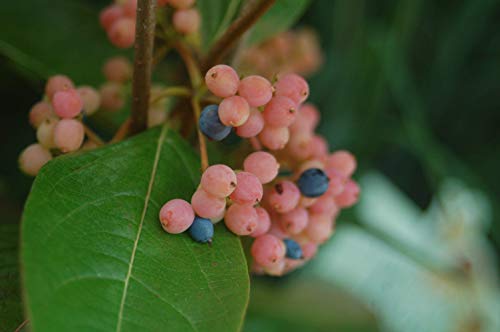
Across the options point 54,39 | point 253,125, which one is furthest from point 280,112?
point 54,39

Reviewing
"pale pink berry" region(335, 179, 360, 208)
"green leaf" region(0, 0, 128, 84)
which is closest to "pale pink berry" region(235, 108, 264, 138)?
"pale pink berry" region(335, 179, 360, 208)

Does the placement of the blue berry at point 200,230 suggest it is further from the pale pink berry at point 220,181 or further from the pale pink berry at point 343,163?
the pale pink berry at point 343,163

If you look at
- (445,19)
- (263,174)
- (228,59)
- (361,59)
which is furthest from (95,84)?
(445,19)

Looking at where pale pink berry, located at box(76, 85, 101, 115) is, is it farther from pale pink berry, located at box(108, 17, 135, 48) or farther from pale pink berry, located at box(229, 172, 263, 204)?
pale pink berry, located at box(229, 172, 263, 204)

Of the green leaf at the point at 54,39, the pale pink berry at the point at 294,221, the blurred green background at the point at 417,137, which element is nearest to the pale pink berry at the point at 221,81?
the pale pink berry at the point at 294,221

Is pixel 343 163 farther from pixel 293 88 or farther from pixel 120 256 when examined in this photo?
pixel 120 256

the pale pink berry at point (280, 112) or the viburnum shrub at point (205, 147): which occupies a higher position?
the pale pink berry at point (280, 112)

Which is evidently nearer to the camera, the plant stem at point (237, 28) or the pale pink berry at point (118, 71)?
the plant stem at point (237, 28)

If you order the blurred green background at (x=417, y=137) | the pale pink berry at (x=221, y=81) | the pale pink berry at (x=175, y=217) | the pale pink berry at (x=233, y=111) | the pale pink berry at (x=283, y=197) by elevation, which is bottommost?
the blurred green background at (x=417, y=137)
